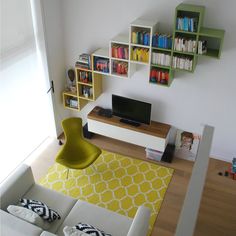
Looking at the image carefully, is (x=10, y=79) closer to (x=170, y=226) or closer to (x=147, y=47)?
(x=147, y=47)

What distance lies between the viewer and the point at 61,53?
4.98 meters

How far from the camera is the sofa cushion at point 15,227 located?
9.87 ft

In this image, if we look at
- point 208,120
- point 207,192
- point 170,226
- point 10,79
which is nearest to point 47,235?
point 170,226

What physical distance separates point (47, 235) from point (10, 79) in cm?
215

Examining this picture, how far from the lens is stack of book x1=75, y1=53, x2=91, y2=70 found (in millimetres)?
4725

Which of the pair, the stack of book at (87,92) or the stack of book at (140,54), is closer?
the stack of book at (140,54)

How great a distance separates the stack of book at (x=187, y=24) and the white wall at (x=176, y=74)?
28 centimetres

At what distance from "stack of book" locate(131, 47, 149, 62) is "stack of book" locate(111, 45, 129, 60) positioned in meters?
0.09

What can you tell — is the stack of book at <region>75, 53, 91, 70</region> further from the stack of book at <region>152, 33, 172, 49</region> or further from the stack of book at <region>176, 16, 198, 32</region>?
the stack of book at <region>176, 16, 198, 32</region>

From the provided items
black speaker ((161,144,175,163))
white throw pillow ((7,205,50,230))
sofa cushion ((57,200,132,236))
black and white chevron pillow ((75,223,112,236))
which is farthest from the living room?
white throw pillow ((7,205,50,230))

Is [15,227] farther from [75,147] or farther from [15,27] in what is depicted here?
[15,27]

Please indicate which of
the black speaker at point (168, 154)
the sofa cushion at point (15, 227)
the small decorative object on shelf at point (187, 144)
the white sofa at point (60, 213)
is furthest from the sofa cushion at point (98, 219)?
the small decorative object on shelf at point (187, 144)

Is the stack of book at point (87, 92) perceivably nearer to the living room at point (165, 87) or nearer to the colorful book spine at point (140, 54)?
the living room at point (165, 87)

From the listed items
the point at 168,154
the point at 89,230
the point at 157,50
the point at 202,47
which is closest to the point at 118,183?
the point at 168,154
